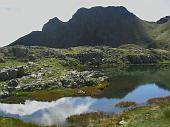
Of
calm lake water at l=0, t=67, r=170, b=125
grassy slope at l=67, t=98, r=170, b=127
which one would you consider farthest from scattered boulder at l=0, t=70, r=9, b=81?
grassy slope at l=67, t=98, r=170, b=127

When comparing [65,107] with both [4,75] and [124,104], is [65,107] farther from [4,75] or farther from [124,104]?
[4,75]

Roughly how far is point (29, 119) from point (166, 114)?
2770 centimetres

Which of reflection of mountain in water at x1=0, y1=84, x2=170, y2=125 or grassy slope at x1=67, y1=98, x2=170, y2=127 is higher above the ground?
grassy slope at x1=67, y1=98, x2=170, y2=127

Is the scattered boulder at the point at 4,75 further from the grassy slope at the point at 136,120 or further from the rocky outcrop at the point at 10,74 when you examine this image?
the grassy slope at the point at 136,120

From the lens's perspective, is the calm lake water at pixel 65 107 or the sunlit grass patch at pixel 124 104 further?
the sunlit grass patch at pixel 124 104

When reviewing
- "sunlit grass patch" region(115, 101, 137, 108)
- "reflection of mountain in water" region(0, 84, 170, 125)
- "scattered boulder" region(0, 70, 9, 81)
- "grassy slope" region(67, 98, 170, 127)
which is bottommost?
"reflection of mountain in water" region(0, 84, 170, 125)

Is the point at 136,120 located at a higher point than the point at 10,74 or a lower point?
lower

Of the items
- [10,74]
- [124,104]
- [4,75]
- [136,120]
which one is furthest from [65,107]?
[10,74]

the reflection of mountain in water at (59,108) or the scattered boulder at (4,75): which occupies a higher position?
the scattered boulder at (4,75)

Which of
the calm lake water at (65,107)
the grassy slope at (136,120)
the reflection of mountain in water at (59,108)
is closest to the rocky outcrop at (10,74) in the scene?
the calm lake water at (65,107)

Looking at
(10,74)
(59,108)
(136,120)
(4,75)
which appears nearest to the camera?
(136,120)

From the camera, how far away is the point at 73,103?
90312 mm

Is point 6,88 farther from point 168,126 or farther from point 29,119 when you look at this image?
point 168,126

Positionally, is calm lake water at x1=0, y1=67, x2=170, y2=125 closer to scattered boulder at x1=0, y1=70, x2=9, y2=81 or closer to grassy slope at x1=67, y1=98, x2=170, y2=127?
grassy slope at x1=67, y1=98, x2=170, y2=127
